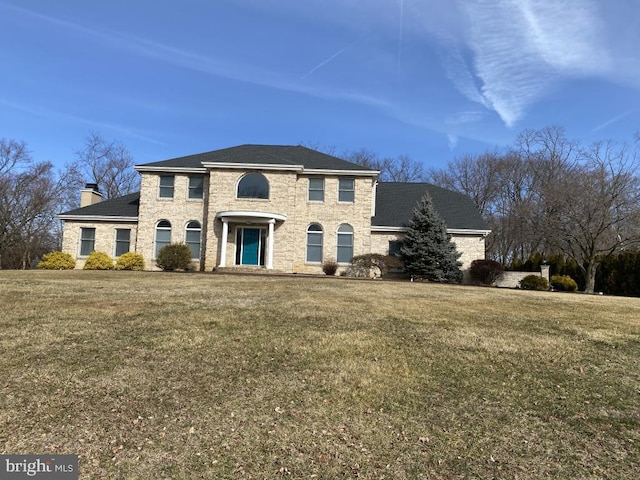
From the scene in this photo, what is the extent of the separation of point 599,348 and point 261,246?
59.5ft

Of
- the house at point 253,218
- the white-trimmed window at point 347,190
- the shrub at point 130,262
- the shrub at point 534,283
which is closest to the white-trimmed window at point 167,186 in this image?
the house at point 253,218

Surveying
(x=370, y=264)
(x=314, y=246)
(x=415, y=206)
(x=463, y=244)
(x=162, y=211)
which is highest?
(x=415, y=206)

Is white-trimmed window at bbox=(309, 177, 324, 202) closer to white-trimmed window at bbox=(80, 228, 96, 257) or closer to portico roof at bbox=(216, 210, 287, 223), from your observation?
portico roof at bbox=(216, 210, 287, 223)

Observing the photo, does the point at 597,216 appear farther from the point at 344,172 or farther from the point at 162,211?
the point at 162,211

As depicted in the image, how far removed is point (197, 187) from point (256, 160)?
3.97 m

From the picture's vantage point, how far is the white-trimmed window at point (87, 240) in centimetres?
2350

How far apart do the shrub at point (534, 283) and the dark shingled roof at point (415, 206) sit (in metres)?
3.88

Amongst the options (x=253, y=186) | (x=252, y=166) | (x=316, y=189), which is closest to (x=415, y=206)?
(x=316, y=189)

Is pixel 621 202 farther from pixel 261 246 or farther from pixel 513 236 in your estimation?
pixel 261 246

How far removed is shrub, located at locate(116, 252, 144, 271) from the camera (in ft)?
70.6

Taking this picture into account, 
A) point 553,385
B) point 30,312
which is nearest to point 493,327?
point 553,385

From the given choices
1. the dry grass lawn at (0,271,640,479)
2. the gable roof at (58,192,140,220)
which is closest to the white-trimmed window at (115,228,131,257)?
the gable roof at (58,192,140,220)

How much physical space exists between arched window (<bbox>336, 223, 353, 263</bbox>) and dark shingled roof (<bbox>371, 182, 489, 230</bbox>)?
1773mm

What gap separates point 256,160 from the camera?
22.5m
